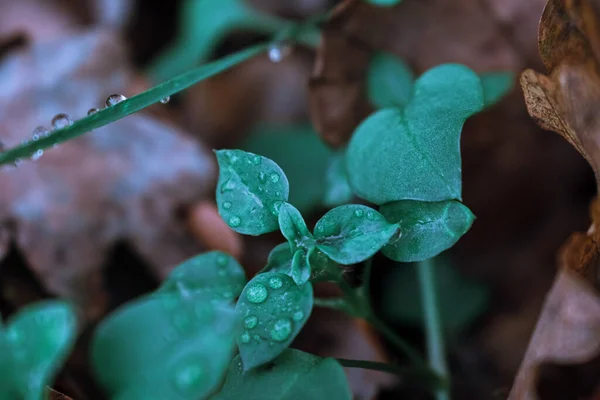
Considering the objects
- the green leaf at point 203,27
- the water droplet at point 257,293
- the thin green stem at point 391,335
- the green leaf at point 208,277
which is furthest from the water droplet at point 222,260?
the green leaf at point 203,27

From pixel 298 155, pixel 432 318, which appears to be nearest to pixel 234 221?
pixel 432 318

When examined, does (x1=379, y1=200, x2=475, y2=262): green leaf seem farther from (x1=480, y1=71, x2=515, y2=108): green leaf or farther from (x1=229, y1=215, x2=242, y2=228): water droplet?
(x1=480, y1=71, x2=515, y2=108): green leaf

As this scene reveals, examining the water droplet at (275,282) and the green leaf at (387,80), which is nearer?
the water droplet at (275,282)

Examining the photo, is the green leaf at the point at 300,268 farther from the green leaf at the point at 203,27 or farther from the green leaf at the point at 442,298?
the green leaf at the point at 203,27

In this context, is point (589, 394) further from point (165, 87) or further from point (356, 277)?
point (165, 87)

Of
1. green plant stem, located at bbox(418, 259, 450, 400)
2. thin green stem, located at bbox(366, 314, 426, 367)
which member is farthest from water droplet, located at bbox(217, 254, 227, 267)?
green plant stem, located at bbox(418, 259, 450, 400)

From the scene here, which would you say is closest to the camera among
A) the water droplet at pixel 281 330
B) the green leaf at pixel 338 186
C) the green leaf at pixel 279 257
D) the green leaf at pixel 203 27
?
the water droplet at pixel 281 330

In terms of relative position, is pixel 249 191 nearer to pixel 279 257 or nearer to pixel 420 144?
pixel 279 257
